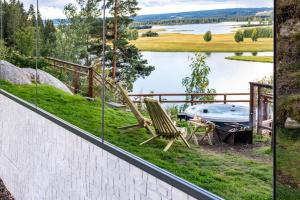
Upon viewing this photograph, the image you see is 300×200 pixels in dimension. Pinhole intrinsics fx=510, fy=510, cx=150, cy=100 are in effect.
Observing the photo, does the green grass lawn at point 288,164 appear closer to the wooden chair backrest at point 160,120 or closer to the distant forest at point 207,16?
the distant forest at point 207,16

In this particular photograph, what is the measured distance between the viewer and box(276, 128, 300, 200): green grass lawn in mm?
2094

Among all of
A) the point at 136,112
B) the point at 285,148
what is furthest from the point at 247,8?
the point at 136,112

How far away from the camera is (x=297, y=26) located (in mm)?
2080

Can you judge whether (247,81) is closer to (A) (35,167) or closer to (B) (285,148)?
(B) (285,148)

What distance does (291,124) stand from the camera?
7.00 ft

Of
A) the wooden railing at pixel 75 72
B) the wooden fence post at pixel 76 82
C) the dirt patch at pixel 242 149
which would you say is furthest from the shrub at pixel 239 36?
the wooden fence post at pixel 76 82

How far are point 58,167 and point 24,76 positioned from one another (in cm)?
170

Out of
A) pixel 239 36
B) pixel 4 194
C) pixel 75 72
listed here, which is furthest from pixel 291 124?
pixel 4 194

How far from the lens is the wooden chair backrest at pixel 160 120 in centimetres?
313

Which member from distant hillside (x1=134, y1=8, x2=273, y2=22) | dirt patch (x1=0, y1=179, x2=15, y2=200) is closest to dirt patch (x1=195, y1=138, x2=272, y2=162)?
distant hillside (x1=134, y1=8, x2=273, y2=22)

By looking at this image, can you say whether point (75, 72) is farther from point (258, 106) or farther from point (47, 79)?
point (258, 106)

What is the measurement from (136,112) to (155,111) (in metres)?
0.29

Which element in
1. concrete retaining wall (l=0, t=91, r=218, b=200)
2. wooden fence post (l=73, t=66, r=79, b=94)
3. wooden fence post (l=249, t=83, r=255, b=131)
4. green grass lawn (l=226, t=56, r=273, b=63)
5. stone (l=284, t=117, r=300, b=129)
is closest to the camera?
stone (l=284, t=117, r=300, b=129)

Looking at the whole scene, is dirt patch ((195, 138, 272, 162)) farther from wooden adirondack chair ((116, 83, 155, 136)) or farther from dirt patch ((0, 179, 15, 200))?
dirt patch ((0, 179, 15, 200))
